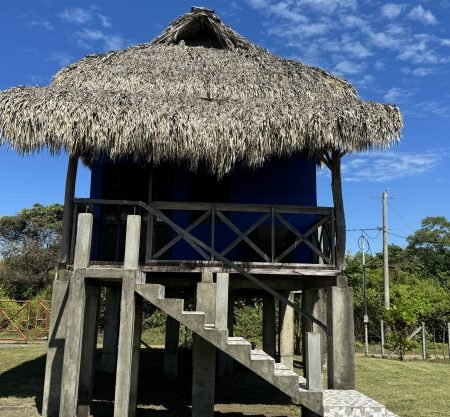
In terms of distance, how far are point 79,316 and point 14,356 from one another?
29.4 ft

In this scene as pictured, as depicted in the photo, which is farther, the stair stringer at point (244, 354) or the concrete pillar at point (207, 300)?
the concrete pillar at point (207, 300)

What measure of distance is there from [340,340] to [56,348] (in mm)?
3920

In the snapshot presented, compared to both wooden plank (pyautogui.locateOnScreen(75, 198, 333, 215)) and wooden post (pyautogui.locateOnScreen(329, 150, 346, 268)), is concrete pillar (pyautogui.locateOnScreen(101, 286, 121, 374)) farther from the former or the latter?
wooden post (pyautogui.locateOnScreen(329, 150, 346, 268))

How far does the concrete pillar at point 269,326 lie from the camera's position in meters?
11.3

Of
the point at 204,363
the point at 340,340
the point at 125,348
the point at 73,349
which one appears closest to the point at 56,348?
the point at 73,349

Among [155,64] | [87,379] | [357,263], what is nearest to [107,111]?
[155,64]

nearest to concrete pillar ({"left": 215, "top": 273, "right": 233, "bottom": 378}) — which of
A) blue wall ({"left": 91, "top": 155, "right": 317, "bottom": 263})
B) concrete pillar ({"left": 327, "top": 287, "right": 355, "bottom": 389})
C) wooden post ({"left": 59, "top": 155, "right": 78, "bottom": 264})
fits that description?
concrete pillar ({"left": 327, "top": 287, "right": 355, "bottom": 389})

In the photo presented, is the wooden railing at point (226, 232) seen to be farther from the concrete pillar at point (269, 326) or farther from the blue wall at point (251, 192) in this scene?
the concrete pillar at point (269, 326)

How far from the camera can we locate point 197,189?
8.53 metres

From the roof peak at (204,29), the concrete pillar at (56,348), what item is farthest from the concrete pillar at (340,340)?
the roof peak at (204,29)

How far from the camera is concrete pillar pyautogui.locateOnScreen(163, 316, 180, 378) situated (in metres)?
11.3

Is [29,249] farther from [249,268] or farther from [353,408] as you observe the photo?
[353,408]

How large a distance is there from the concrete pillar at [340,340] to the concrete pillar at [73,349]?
133 inches

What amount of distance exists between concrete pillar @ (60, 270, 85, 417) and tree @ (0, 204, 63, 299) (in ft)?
67.9
